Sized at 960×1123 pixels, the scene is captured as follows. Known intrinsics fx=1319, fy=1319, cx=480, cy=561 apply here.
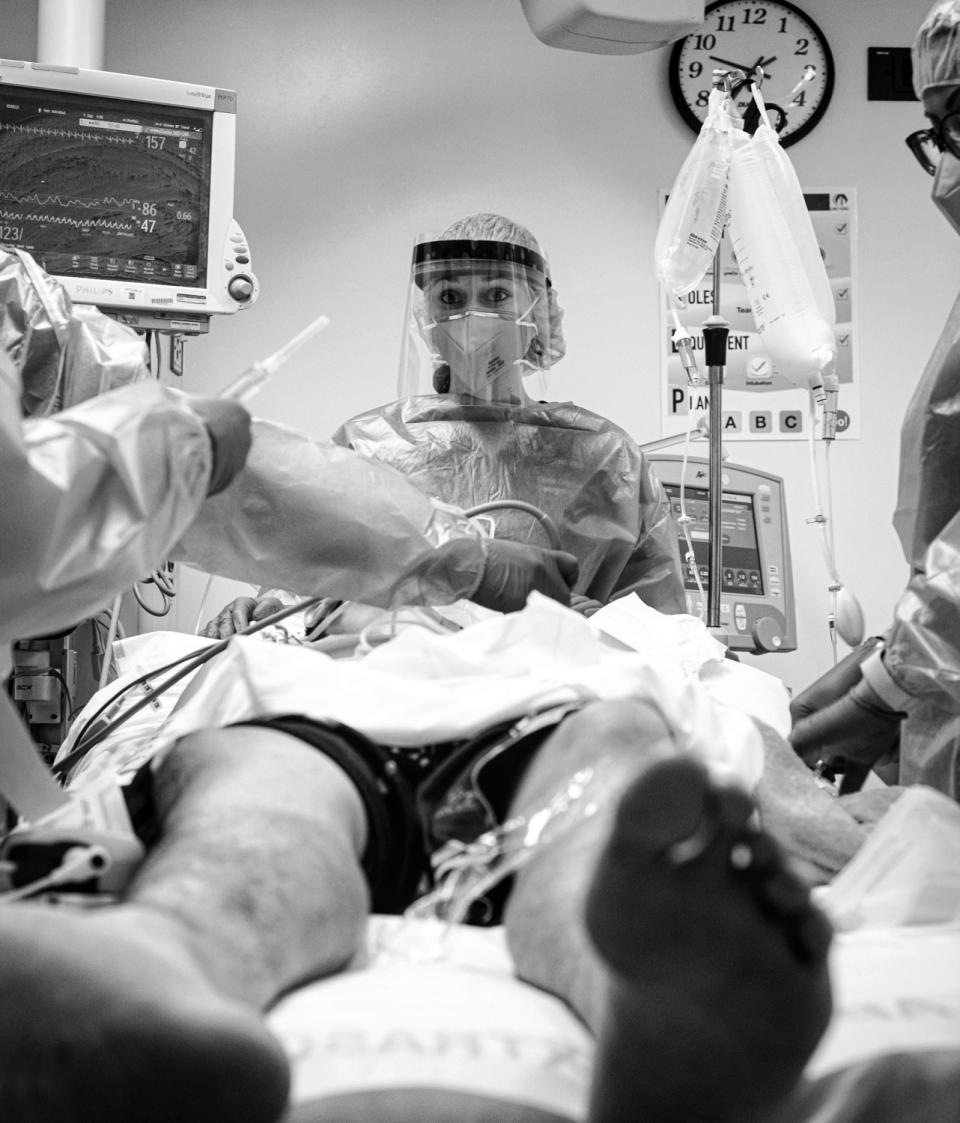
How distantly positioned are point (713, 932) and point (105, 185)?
112 inches

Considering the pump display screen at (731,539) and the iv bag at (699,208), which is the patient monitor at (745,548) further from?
the iv bag at (699,208)

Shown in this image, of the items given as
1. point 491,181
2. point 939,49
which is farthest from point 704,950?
point 491,181

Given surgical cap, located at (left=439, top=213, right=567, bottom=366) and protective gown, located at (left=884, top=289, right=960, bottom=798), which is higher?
surgical cap, located at (left=439, top=213, right=567, bottom=366)

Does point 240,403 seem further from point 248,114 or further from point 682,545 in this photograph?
point 248,114

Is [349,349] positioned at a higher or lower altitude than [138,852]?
higher

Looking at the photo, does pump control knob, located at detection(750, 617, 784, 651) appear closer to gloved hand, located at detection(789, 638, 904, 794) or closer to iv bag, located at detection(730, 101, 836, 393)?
iv bag, located at detection(730, 101, 836, 393)

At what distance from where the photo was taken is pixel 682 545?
10.8 feet

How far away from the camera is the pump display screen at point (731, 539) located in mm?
3317

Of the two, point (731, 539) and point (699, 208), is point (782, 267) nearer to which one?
point (699, 208)

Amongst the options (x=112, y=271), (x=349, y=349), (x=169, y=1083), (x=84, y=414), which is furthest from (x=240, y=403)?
(x=349, y=349)

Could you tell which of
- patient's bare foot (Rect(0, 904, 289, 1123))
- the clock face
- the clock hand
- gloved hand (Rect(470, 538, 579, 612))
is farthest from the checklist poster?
patient's bare foot (Rect(0, 904, 289, 1123))

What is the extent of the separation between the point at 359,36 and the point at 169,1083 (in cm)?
388

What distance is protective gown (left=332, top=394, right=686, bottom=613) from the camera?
2416 mm

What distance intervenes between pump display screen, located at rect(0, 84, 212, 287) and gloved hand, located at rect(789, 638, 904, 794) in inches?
74.5
